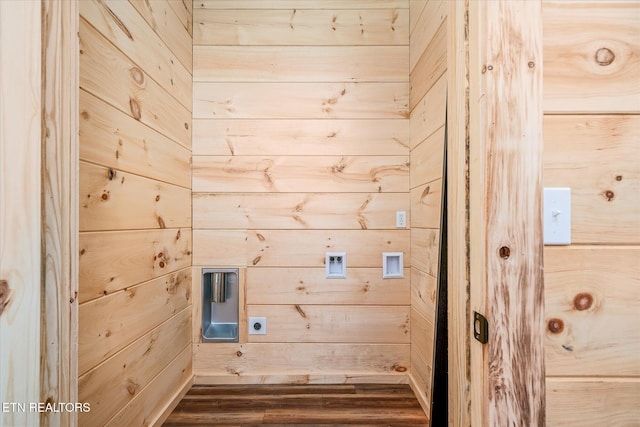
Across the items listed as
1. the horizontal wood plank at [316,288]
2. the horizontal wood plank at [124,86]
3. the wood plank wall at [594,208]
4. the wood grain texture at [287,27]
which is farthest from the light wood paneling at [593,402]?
the wood grain texture at [287,27]

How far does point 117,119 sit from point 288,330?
152 cm

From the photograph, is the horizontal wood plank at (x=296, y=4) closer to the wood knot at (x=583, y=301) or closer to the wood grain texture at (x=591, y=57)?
the wood grain texture at (x=591, y=57)

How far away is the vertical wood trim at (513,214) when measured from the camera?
644 mm

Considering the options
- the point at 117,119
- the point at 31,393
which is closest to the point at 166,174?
the point at 117,119

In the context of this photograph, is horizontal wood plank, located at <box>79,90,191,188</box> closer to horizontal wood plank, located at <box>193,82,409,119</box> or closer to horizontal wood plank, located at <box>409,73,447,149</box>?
horizontal wood plank, located at <box>193,82,409,119</box>

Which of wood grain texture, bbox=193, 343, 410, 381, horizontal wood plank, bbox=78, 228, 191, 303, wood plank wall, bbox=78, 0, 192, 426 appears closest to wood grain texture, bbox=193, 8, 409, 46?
wood plank wall, bbox=78, 0, 192, 426

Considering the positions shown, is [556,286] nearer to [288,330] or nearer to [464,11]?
[464,11]

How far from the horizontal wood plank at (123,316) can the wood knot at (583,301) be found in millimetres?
1393

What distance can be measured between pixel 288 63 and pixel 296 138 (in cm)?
49

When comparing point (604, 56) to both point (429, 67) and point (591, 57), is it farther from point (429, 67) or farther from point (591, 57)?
point (429, 67)

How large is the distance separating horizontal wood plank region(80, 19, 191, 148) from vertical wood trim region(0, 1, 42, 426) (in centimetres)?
56

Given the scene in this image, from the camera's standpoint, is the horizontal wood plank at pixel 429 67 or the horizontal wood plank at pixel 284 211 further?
the horizontal wood plank at pixel 284 211

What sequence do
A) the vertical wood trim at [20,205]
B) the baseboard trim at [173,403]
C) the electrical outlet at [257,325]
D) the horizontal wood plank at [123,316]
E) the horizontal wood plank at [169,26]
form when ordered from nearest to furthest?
the vertical wood trim at [20,205], the horizontal wood plank at [123,316], the horizontal wood plank at [169,26], the baseboard trim at [173,403], the electrical outlet at [257,325]

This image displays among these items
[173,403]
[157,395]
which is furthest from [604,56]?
[173,403]
